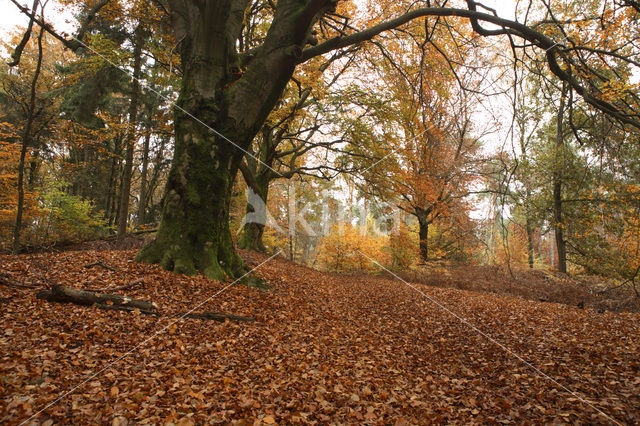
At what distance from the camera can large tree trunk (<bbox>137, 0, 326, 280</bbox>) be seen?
4891 mm

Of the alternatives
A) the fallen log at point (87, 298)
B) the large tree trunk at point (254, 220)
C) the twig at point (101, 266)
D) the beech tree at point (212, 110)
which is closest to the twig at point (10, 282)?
the fallen log at point (87, 298)

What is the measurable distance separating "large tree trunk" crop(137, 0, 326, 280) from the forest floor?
1.91ft

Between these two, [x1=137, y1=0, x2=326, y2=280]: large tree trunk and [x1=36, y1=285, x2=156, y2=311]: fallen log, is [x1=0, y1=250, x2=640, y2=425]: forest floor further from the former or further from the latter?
[x1=137, y1=0, x2=326, y2=280]: large tree trunk

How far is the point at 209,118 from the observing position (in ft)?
16.4

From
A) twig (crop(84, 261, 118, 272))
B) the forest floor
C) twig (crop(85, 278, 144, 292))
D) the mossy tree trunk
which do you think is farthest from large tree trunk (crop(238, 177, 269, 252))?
twig (crop(85, 278, 144, 292))

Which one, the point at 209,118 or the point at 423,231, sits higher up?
the point at 209,118

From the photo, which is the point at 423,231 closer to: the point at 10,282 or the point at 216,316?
the point at 216,316

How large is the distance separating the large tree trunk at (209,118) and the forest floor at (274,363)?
1.91 feet

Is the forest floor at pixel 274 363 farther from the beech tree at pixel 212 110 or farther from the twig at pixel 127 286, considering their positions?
the beech tree at pixel 212 110

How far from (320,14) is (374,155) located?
568 centimetres

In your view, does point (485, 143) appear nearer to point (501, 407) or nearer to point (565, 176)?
point (565, 176)

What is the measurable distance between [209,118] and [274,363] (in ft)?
12.6

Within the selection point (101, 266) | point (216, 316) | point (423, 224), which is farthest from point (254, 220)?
point (216, 316)

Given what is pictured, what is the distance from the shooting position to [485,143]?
568 inches
